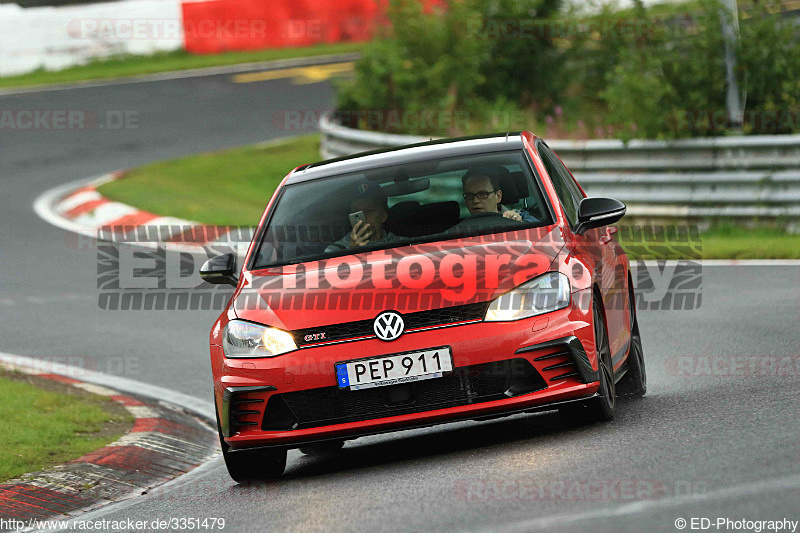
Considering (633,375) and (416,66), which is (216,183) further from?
(633,375)

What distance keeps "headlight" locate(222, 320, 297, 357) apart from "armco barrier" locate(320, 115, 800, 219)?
844 cm

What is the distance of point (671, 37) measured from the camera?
16172 millimetres

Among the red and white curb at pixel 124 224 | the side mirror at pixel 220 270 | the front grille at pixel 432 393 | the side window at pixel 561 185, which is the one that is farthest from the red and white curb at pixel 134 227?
the front grille at pixel 432 393

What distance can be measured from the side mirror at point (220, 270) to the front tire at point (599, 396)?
2.07 meters

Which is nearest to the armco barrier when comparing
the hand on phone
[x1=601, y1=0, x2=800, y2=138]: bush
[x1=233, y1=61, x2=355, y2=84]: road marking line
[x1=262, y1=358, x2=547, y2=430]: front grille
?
[x1=601, y1=0, x2=800, y2=138]: bush

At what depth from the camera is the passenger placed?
7.56 m

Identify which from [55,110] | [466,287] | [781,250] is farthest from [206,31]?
[466,287]

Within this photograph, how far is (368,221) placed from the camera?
A: 25.1 ft

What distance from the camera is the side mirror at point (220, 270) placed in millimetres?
7680

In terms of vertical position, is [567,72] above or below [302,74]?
above

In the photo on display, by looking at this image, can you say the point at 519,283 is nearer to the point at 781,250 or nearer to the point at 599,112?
the point at 781,250

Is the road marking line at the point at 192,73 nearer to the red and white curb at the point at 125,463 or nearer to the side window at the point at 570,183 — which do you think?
the red and white curb at the point at 125,463

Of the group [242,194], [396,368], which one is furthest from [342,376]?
[242,194]

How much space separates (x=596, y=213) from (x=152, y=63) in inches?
1154
